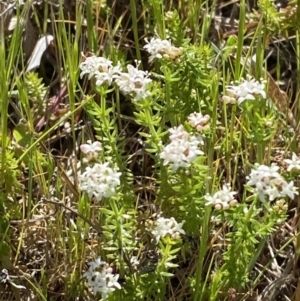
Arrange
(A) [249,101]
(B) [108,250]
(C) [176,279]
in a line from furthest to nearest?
(C) [176,279], (B) [108,250], (A) [249,101]

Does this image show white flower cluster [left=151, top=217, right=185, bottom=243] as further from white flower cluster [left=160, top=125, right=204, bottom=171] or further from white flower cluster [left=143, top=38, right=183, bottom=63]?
white flower cluster [left=143, top=38, right=183, bottom=63]

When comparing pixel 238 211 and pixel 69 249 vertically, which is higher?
pixel 238 211

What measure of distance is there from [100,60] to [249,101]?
261 millimetres

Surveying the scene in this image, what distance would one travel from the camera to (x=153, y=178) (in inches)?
59.4

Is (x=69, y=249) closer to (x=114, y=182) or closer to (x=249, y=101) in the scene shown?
(x=114, y=182)

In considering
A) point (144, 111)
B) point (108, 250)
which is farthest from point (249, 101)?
point (108, 250)

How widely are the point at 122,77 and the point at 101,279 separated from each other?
33 centimetres

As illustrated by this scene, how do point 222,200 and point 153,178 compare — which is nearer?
point 222,200

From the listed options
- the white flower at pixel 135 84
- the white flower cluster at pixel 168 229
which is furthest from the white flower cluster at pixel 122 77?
the white flower cluster at pixel 168 229

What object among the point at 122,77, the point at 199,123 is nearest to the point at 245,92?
the point at 199,123

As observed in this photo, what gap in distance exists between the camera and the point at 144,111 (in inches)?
49.6

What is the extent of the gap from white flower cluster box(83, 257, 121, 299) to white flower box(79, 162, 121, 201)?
0.48ft

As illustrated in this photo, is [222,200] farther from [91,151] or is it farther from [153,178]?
[153,178]

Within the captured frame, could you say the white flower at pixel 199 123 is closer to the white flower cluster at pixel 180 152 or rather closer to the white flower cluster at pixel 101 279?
the white flower cluster at pixel 180 152
